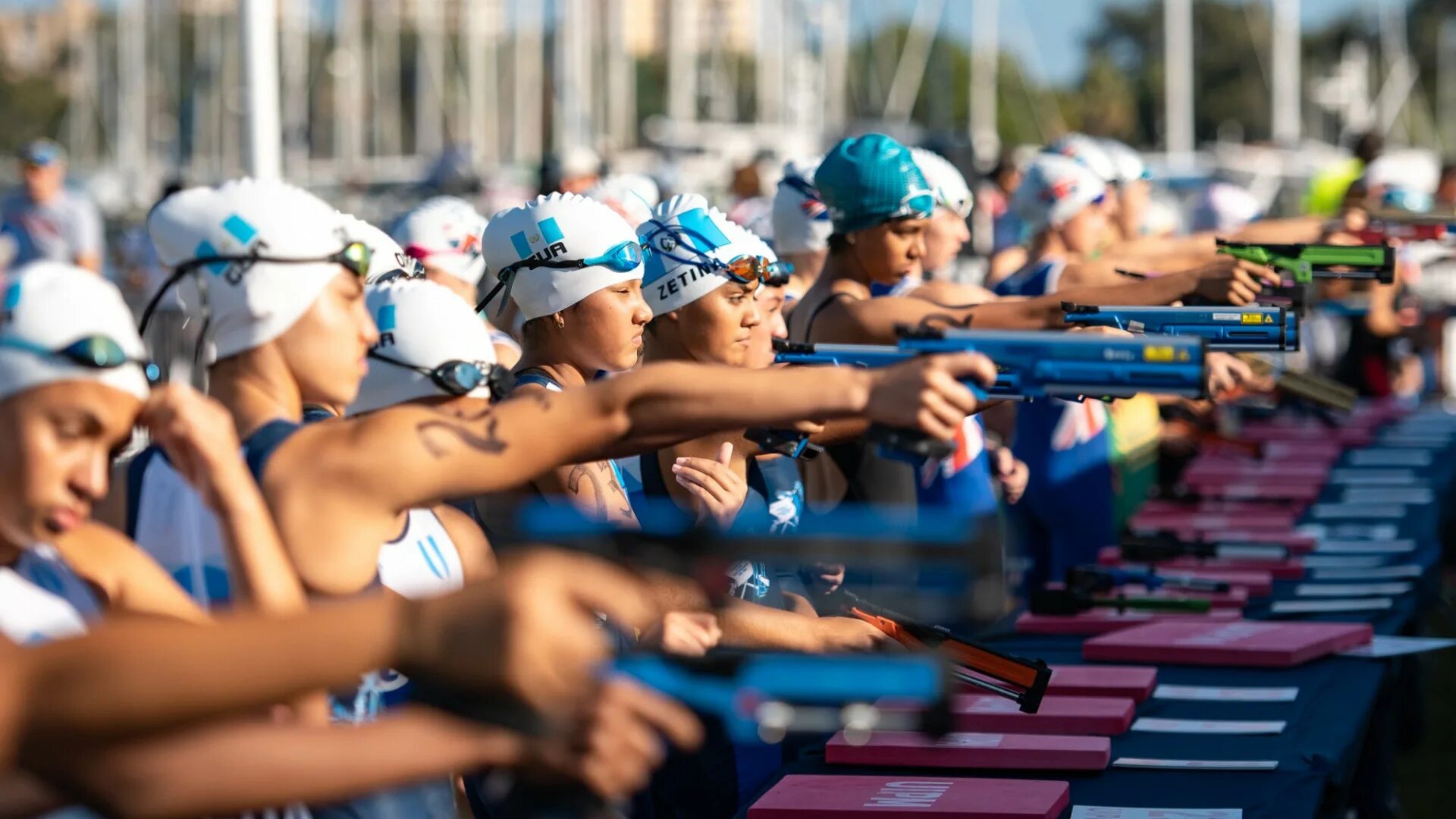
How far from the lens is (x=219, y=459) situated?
292 cm

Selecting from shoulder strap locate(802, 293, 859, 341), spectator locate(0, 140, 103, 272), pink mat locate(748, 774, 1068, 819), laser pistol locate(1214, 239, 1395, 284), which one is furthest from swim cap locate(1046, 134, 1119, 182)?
spectator locate(0, 140, 103, 272)

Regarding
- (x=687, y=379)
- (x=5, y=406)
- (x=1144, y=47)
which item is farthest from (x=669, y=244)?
(x=1144, y=47)

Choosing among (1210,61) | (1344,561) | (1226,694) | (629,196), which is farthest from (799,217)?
(1210,61)

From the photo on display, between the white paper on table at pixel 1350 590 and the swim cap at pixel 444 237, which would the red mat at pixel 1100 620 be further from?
the swim cap at pixel 444 237

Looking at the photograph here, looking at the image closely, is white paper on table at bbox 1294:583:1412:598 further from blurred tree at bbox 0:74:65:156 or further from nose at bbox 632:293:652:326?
blurred tree at bbox 0:74:65:156

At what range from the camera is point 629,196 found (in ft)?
25.1

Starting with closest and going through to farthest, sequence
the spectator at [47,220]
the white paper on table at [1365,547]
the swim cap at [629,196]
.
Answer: the swim cap at [629,196] → the white paper on table at [1365,547] → the spectator at [47,220]

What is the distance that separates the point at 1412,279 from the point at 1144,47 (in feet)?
256

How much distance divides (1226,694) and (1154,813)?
4.16 feet

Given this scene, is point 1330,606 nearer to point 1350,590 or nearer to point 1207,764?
point 1350,590

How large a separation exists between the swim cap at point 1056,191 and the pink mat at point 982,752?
4658mm

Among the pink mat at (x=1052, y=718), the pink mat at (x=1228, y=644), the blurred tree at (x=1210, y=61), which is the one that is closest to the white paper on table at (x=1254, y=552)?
the pink mat at (x=1228, y=644)

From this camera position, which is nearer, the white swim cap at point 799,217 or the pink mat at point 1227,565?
the pink mat at point 1227,565

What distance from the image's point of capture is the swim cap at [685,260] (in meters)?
5.46
